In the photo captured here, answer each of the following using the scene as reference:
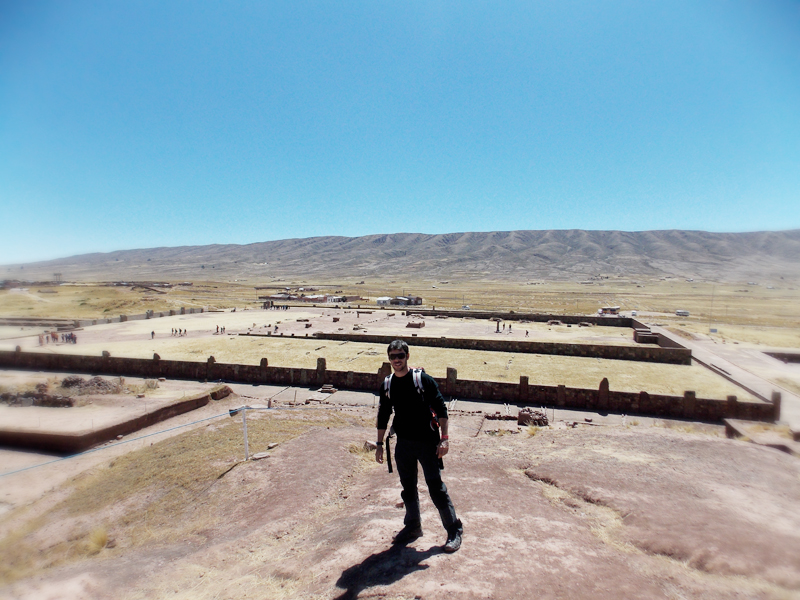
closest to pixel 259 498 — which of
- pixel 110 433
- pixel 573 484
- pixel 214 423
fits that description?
pixel 573 484

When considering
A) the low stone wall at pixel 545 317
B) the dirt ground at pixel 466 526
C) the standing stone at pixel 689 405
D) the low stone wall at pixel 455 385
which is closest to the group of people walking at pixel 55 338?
Result: the low stone wall at pixel 455 385

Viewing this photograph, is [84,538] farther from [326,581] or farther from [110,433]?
[110,433]

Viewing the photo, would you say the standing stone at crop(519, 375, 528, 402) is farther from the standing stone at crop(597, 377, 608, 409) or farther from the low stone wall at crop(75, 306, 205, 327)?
the low stone wall at crop(75, 306, 205, 327)

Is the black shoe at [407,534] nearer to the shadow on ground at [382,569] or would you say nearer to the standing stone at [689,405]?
the shadow on ground at [382,569]

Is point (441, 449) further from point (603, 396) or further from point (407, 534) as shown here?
point (603, 396)

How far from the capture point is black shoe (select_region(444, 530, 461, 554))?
4.38 metres

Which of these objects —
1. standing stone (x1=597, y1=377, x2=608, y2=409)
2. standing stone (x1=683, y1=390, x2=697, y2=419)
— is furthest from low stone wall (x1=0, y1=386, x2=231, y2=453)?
standing stone (x1=683, y1=390, x2=697, y2=419)

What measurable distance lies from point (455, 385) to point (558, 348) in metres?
15.1

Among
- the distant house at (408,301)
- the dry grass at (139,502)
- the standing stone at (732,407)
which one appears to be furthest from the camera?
the distant house at (408,301)

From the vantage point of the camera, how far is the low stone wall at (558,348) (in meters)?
28.4

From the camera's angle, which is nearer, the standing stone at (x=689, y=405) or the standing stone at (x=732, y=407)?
the standing stone at (x=732, y=407)

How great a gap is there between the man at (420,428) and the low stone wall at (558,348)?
28.4 metres

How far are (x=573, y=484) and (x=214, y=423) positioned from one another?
33.8 ft

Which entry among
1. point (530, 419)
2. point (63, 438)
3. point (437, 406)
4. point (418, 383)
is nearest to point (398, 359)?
point (418, 383)
